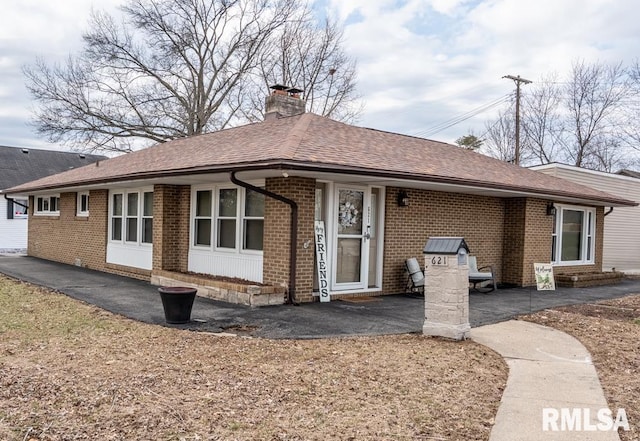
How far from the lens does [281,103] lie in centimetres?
1341

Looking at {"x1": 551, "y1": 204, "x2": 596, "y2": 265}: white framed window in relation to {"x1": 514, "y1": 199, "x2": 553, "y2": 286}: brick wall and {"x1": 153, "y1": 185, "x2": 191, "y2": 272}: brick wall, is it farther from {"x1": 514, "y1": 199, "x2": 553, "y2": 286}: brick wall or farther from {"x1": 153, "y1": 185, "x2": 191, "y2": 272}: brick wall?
{"x1": 153, "y1": 185, "x2": 191, "y2": 272}: brick wall

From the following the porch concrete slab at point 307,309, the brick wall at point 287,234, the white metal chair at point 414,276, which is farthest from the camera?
the white metal chair at point 414,276

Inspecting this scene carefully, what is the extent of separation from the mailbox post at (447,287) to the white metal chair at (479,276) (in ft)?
15.6

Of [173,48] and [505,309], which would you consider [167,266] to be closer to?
[505,309]

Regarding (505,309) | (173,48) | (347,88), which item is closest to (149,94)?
(173,48)

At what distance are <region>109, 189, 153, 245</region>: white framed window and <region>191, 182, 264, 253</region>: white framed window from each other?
1.91m

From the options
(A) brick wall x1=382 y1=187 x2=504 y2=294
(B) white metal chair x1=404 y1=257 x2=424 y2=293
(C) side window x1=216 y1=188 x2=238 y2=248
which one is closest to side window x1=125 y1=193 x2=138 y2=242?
(C) side window x1=216 y1=188 x2=238 y2=248

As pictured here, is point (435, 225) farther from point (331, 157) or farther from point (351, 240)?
point (331, 157)

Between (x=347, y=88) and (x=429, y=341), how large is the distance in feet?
84.5

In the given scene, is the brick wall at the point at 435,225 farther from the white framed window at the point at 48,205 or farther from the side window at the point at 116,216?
the white framed window at the point at 48,205

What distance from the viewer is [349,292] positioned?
989 centimetres

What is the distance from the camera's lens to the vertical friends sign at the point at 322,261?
9266mm

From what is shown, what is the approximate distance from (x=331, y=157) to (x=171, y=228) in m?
4.74

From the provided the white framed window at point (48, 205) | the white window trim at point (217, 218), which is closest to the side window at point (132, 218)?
the white window trim at point (217, 218)
